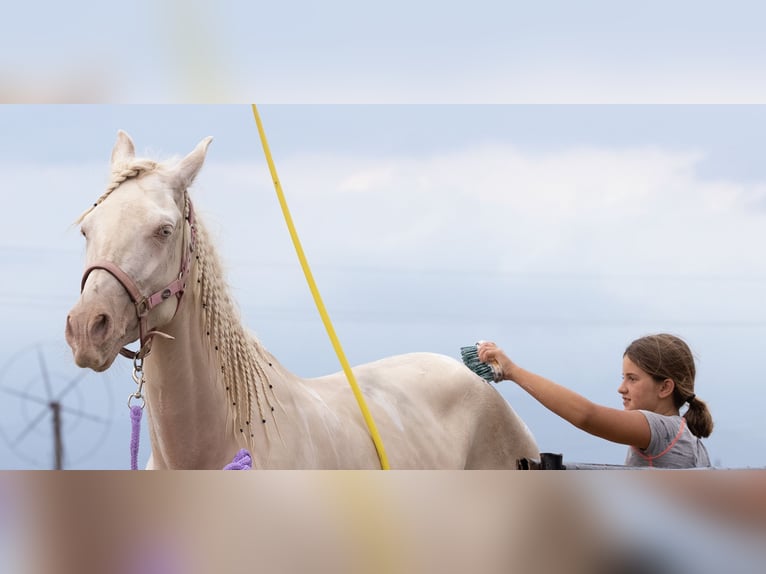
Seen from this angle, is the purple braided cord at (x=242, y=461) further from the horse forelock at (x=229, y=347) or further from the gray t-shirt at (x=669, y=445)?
the gray t-shirt at (x=669, y=445)

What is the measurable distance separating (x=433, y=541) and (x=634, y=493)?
0.22 m

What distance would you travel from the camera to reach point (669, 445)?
6.20ft

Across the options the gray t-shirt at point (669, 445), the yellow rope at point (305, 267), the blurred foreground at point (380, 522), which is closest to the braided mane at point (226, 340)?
the yellow rope at point (305, 267)

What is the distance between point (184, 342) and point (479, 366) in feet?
2.37

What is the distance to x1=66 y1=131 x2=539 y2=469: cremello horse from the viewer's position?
176 cm

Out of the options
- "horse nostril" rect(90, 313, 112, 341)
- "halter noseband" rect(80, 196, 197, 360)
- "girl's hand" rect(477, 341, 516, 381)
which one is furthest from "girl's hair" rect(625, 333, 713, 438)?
"horse nostril" rect(90, 313, 112, 341)

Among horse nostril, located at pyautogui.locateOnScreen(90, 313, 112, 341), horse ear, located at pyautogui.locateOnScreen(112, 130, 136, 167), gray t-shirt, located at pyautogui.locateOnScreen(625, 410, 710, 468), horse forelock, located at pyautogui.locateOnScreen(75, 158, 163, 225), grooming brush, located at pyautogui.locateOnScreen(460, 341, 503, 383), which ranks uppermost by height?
horse ear, located at pyautogui.locateOnScreen(112, 130, 136, 167)

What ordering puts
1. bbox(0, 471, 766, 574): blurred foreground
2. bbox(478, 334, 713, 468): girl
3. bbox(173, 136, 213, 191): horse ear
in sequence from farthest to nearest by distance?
1. bbox(173, 136, 213, 191): horse ear
2. bbox(478, 334, 713, 468): girl
3. bbox(0, 471, 766, 574): blurred foreground

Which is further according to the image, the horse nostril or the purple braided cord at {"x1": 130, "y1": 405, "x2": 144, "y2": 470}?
the purple braided cord at {"x1": 130, "y1": 405, "x2": 144, "y2": 470}

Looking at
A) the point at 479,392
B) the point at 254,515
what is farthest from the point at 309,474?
the point at 479,392

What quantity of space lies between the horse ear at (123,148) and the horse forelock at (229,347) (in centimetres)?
22

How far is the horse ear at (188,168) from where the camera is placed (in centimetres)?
196

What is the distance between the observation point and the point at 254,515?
941 mm

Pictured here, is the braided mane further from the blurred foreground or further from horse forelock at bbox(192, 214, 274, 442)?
the blurred foreground
